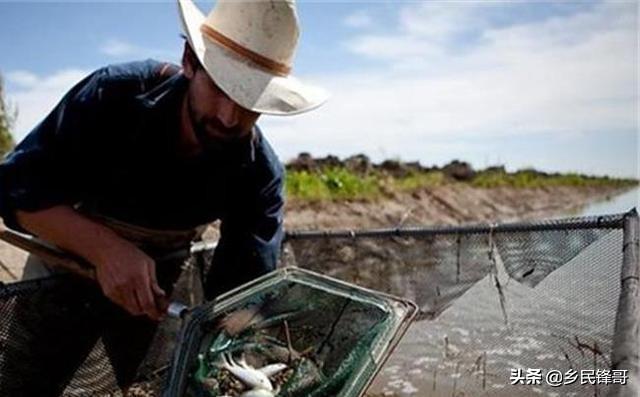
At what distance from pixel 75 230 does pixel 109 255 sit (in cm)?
14

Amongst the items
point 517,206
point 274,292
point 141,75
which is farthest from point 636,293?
point 517,206

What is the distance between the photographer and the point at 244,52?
1.89 metres

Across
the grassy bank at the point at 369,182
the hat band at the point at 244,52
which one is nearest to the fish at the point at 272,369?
the hat band at the point at 244,52

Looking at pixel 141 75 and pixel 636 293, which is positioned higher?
pixel 141 75

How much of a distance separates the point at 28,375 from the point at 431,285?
168cm

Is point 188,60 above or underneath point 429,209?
above

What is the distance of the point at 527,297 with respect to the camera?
2.72 m

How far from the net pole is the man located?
1029 mm

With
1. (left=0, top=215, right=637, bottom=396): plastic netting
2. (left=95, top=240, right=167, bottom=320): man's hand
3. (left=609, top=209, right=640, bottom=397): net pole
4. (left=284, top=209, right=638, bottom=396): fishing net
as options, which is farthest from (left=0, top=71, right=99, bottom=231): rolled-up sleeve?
(left=609, top=209, right=640, bottom=397): net pole

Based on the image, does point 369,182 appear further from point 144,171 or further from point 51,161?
point 51,161

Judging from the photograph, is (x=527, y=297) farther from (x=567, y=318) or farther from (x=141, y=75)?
(x=141, y=75)

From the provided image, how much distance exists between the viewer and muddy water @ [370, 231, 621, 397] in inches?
92.7

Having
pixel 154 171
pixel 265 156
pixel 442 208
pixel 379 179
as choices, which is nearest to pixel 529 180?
pixel 442 208

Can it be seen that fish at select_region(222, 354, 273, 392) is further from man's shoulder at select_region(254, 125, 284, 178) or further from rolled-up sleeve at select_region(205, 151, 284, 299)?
man's shoulder at select_region(254, 125, 284, 178)
